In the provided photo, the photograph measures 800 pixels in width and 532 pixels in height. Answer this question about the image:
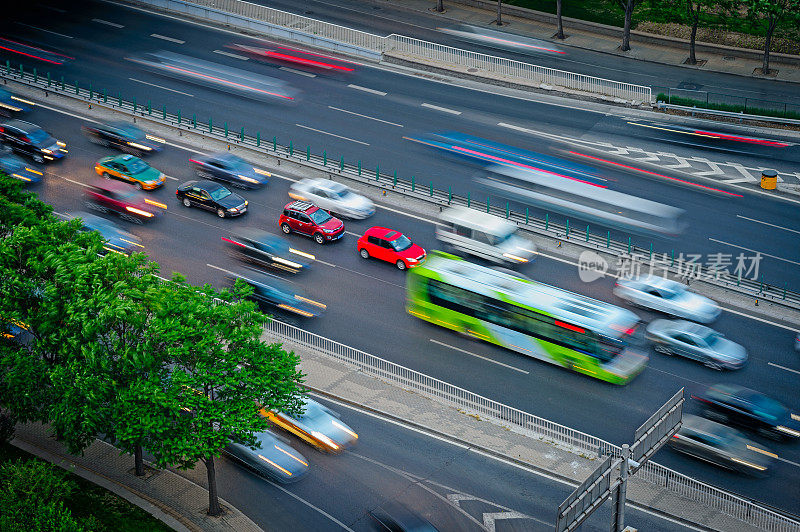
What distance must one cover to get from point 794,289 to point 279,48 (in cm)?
4412

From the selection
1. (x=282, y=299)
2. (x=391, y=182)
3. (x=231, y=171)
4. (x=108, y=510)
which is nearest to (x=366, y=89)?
(x=391, y=182)

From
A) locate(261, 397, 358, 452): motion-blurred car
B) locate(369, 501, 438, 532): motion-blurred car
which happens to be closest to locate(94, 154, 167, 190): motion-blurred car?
locate(261, 397, 358, 452): motion-blurred car

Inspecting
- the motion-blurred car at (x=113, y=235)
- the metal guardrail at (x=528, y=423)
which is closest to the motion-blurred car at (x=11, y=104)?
the motion-blurred car at (x=113, y=235)

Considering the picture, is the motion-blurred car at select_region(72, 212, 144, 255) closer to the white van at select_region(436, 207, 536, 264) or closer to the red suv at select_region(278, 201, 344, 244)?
the red suv at select_region(278, 201, 344, 244)

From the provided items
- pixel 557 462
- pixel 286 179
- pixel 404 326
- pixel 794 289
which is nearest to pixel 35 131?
pixel 286 179

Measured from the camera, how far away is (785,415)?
40750 millimetres

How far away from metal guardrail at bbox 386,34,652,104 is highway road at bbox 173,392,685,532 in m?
36.7

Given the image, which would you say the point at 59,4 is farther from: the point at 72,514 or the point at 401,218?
the point at 72,514

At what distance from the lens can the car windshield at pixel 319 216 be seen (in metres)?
54.0

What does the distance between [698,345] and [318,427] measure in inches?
703

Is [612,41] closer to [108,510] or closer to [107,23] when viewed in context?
[107,23]

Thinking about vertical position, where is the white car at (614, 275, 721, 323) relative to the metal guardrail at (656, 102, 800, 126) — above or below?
below

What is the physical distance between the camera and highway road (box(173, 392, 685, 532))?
37.3m

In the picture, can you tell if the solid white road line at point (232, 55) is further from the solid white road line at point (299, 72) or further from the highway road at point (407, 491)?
the highway road at point (407, 491)
